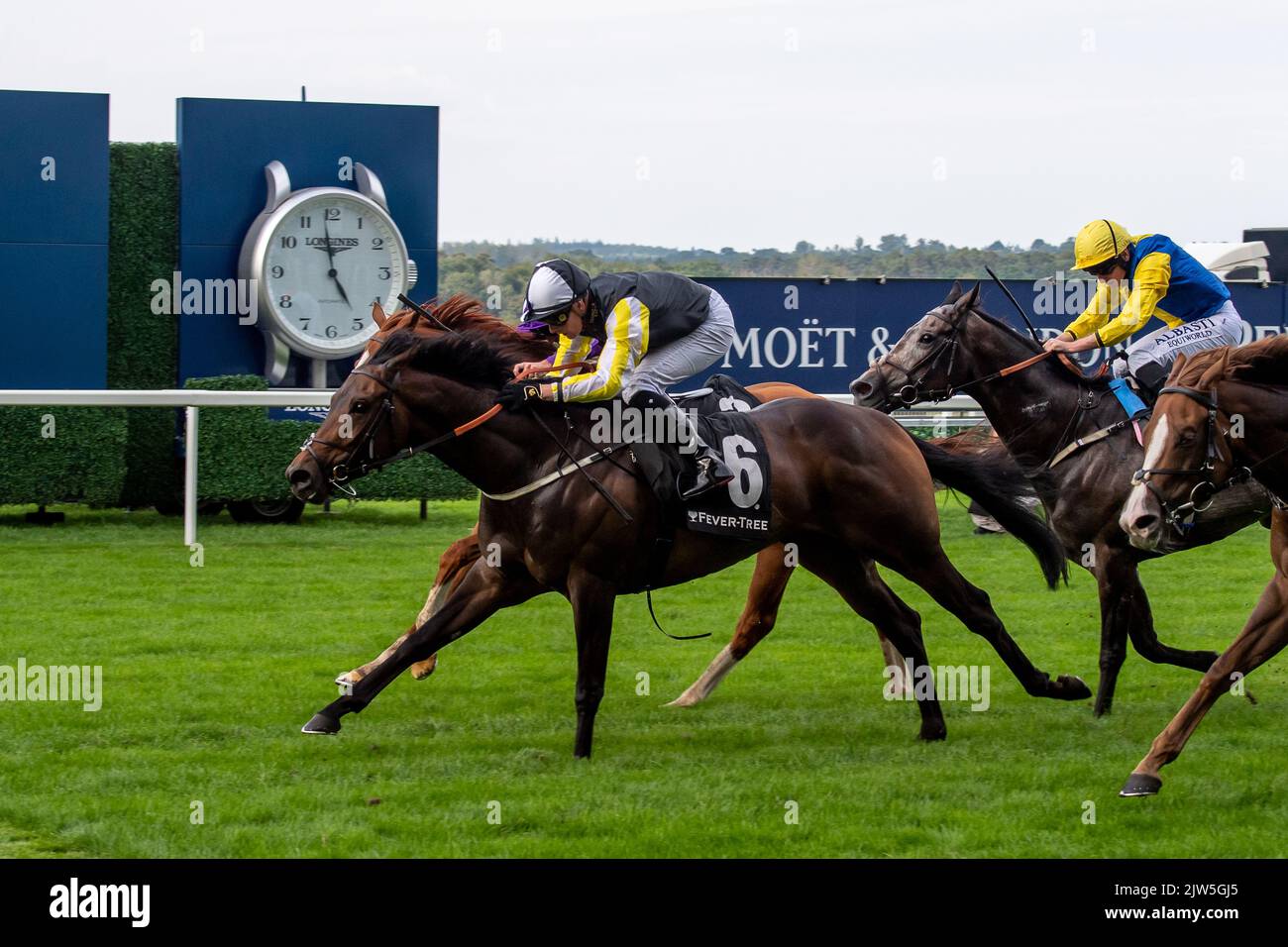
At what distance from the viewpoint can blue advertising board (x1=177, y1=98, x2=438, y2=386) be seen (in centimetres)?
1326

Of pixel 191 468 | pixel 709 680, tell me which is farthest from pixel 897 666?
pixel 191 468

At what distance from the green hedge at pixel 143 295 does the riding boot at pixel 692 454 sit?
818cm

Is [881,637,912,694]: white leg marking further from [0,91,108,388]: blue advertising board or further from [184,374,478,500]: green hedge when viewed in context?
[0,91,108,388]: blue advertising board

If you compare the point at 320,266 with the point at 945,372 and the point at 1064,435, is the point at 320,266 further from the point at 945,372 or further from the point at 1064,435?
the point at 1064,435

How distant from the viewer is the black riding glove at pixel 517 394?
579cm

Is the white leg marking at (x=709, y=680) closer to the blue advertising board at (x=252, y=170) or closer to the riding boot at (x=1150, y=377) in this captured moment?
the riding boot at (x=1150, y=377)

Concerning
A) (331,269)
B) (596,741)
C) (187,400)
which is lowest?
(596,741)

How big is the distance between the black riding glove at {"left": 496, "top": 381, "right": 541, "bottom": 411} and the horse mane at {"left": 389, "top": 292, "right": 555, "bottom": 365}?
0.18 m

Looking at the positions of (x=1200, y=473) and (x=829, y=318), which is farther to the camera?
(x=829, y=318)

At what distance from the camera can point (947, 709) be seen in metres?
6.54

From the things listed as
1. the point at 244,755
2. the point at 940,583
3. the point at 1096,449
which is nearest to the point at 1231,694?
the point at 1096,449

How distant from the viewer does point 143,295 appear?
1342cm

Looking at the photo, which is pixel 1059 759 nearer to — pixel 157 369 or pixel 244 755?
pixel 244 755

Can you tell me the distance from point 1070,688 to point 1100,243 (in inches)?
70.1
